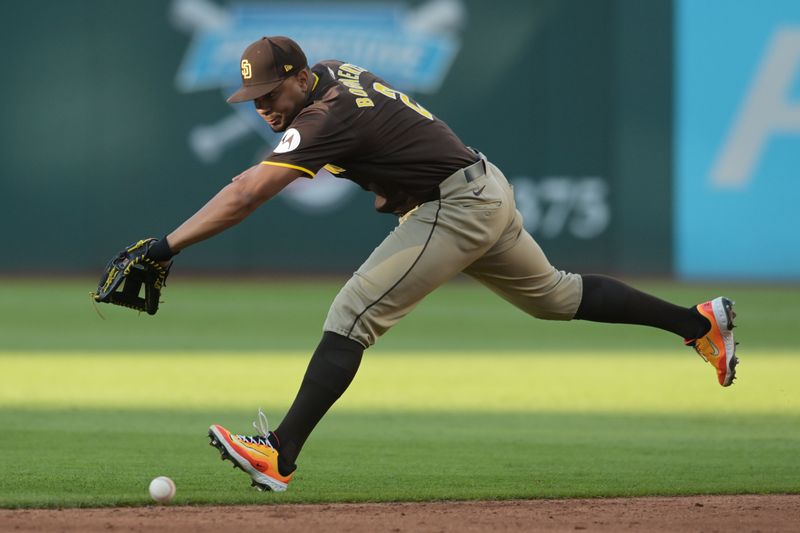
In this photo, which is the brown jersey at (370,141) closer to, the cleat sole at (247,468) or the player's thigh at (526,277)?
the player's thigh at (526,277)

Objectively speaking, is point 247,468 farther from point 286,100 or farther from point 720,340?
point 720,340

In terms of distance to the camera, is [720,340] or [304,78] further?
[720,340]

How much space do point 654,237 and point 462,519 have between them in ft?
41.2

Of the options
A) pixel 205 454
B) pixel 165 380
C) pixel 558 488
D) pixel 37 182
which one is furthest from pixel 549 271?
pixel 37 182

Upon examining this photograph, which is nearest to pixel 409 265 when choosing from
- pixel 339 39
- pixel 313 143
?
pixel 313 143

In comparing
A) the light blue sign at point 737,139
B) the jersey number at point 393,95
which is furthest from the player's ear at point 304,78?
the light blue sign at point 737,139

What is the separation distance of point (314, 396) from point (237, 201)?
779mm

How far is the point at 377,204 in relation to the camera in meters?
5.53

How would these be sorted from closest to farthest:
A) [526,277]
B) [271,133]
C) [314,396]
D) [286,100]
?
[314,396] < [286,100] < [526,277] < [271,133]

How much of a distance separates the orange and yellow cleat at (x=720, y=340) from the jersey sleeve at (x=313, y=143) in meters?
1.82

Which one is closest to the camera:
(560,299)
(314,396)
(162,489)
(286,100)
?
(162,489)

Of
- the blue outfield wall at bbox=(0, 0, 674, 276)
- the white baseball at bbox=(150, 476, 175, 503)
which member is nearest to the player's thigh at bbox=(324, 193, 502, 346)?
the white baseball at bbox=(150, 476, 175, 503)

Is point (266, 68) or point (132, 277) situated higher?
point (266, 68)

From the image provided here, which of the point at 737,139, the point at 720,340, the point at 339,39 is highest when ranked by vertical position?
the point at 720,340
